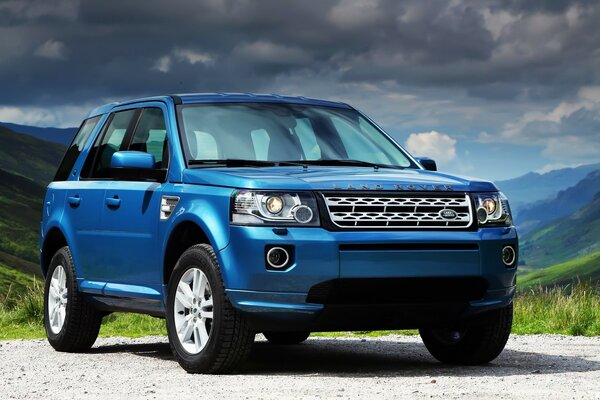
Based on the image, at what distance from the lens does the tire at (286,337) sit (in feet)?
34.5

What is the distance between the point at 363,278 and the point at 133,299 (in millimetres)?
2375

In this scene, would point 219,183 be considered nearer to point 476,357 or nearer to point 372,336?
point 476,357

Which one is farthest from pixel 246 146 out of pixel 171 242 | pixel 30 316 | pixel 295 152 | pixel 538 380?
pixel 30 316

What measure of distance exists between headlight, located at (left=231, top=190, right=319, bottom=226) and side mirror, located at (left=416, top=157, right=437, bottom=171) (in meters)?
1.93

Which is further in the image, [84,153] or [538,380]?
[84,153]

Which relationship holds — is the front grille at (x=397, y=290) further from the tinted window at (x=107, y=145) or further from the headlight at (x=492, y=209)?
the tinted window at (x=107, y=145)

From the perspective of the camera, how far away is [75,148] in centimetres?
1007

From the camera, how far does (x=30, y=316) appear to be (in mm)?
14312

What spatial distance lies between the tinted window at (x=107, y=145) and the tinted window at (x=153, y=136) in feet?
0.85

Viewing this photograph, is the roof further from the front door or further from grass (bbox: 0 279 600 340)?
grass (bbox: 0 279 600 340)

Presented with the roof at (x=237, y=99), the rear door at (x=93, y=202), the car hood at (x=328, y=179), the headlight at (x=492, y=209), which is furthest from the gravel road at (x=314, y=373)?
the roof at (x=237, y=99)

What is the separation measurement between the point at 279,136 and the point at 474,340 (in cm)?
213

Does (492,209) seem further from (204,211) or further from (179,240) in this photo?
(179,240)

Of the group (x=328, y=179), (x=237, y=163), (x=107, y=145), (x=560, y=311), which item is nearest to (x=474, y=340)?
(x=328, y=179)
